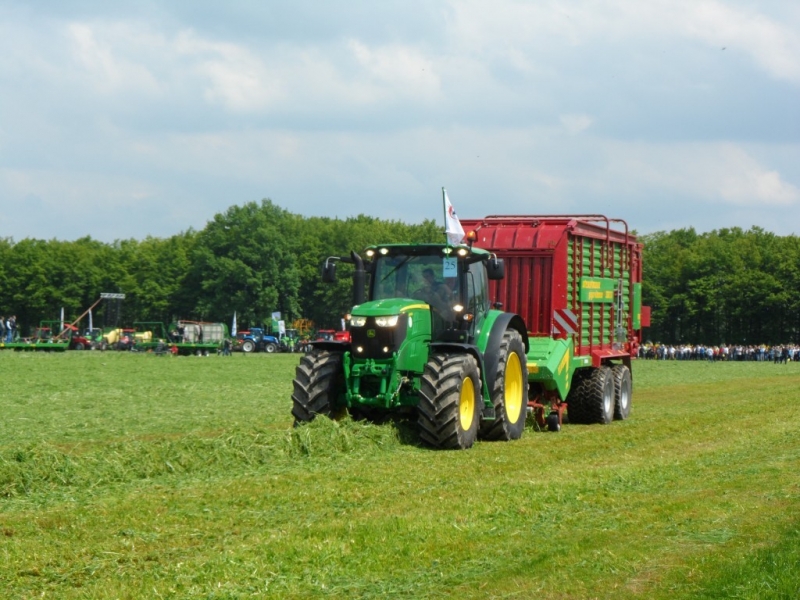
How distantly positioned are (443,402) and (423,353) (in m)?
1.06

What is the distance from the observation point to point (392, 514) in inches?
377

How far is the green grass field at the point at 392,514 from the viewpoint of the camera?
7203 mm

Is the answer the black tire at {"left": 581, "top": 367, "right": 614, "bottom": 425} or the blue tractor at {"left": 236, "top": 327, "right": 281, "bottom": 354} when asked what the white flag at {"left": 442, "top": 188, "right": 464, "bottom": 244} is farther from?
the blue tractor at {"left": 236, "top": 327, "right": 281, "bottom": 354}

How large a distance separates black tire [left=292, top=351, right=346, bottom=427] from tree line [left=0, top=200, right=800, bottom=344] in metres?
79.1

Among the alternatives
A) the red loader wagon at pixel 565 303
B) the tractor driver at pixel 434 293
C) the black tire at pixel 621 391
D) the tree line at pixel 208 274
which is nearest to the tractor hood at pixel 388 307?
the tractor driver at pixel 434 293

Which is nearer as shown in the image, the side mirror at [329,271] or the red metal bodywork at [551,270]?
the side mirror at [329,271]

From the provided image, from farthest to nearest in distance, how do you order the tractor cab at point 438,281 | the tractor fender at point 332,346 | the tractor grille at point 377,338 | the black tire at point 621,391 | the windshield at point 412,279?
the black tire at point 621,391 < the windshield at point 412,279 < the tractor cab at point 438,281 < the tractor fender at point 332,346 < the tractor grille at point 377,338

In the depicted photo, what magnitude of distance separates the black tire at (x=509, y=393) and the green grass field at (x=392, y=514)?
313 millimetres

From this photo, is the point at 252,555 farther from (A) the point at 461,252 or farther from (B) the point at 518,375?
(B) the point at 518,375

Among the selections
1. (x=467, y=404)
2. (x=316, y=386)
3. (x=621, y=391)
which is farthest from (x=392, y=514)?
(x=621, y=391)

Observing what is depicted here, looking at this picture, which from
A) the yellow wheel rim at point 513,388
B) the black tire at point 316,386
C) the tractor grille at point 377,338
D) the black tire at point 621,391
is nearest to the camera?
the tractor grille at point 377,338

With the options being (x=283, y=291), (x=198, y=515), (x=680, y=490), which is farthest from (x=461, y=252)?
(x=283, y=291)

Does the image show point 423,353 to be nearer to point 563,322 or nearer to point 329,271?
point 329,271

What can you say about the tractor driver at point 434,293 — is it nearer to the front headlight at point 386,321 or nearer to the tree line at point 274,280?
the front headlight at point 386,321
